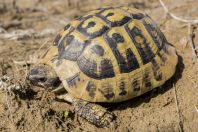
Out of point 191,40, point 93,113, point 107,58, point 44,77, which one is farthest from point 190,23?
point 44,77

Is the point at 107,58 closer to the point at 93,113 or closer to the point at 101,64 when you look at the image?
the point at 101,64

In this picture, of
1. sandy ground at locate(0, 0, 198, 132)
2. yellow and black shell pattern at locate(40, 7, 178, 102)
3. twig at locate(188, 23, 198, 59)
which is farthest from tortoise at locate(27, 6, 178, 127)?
twig at locate(188, 23, 198, 59)

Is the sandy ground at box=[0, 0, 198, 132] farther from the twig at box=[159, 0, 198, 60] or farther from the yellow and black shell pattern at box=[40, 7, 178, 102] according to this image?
the yellow and black shell pattern at box=[40, 7, 178, 102]

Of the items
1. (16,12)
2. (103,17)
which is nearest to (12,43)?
(16,12)

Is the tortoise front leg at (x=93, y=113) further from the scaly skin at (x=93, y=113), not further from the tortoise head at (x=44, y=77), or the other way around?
the tortoise head at (x=44, y=77)

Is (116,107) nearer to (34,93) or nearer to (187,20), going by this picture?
(34,93)

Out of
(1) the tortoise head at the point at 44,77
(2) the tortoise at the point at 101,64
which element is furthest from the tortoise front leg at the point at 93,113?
(1) the tortoise head at the point at 44,77

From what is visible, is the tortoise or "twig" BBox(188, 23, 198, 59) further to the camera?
"twig" BBox(188, 23, 198, 59)
